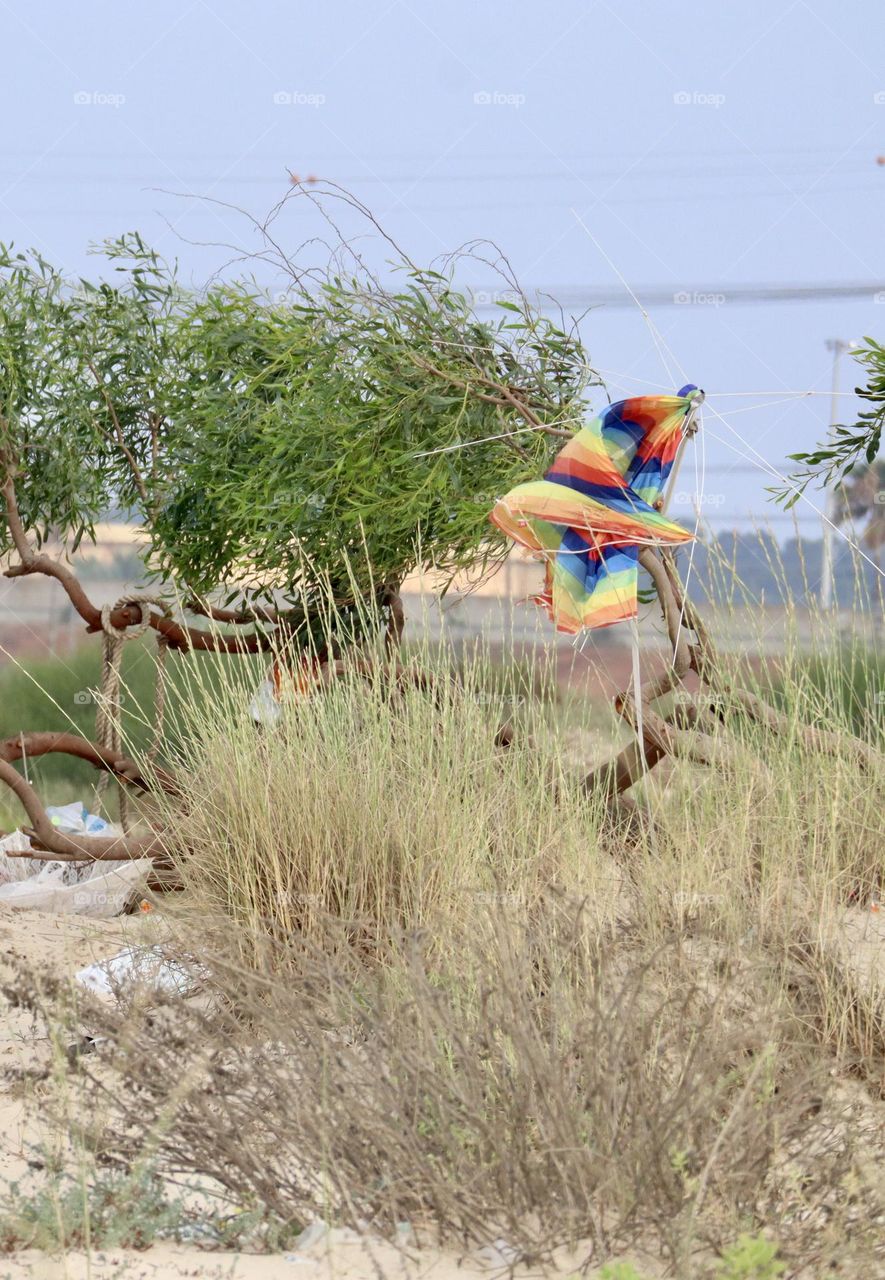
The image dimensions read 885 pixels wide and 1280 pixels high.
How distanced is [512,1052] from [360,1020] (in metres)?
0.28

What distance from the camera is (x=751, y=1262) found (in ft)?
5.44

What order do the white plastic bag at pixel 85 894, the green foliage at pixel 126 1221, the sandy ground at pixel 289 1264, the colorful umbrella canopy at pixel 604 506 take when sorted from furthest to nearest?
the white plastic bag at pixel 85 894
the colorful umbrella canopy at pixel 604 506
the green foliage at pixel 126 1221
the sandy ground at pixel 289 1264

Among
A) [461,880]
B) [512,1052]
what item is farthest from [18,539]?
[512,1052]

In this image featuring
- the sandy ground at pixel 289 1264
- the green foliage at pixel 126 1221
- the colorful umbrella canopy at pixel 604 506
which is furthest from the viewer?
the colorful umbrella canopy at pixel 604 506

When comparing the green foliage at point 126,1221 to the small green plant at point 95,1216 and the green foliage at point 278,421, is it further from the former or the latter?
the green foliage at point 278,421

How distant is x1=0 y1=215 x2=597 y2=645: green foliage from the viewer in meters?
4.98

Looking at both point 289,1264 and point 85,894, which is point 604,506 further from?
point 85,894

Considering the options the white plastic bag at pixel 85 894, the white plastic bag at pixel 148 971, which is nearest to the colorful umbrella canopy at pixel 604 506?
the white plastic bag at pixel 148 971

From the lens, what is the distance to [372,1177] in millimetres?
2066

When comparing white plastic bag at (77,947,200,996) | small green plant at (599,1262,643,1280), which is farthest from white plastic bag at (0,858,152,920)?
small green plant at (599,1262,643,1280)

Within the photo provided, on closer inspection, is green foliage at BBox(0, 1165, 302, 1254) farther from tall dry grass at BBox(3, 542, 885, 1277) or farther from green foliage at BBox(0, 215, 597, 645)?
green foliage at BBox(0, 215, 597, 645)

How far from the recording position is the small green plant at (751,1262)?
1.67 metres

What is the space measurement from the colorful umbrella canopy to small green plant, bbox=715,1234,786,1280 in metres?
1.80

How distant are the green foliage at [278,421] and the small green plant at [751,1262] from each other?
2787 mm
